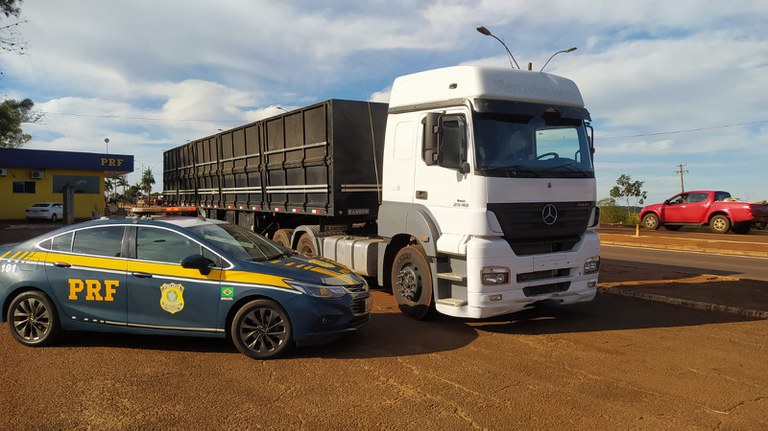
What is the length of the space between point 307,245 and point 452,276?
4.32 metres

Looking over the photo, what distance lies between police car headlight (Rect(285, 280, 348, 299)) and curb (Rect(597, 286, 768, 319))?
18.2 feet

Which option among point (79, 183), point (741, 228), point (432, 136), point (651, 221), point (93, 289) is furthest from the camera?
point (79, 183)

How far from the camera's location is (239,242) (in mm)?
5805

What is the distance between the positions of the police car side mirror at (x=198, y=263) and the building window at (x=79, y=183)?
37578 millimetres

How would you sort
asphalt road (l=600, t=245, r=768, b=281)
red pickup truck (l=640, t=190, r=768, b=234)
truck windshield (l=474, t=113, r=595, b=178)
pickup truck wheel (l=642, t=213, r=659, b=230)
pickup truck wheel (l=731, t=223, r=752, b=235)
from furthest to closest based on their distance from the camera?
1. pickup truck wheel (l=642, t=213, r=659, b=230)
2. pickup truck wheel (l=731, t=223, r=752, b=235)
3. red pickup truck (l=640, t=190, r=768, b=234)
4. asphalt road (l=600, t=245, r=768, b=281)
5. truck windshield (l=474, t=113, r=595, b=178)

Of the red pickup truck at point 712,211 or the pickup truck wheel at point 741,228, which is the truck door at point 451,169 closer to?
the red pickup truck at point 712,211

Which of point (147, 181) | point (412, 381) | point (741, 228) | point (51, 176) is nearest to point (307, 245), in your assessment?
point (412, 381)

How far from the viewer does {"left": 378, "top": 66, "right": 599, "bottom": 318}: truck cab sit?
19.5ft

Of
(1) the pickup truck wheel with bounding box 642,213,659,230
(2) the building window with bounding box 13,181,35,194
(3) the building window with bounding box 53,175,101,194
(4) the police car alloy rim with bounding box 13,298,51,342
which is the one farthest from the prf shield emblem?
(2) the building window with bounding box 13,181,35,194

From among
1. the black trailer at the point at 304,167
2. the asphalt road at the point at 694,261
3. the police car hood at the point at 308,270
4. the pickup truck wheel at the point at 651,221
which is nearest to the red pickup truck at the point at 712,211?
the pickup truck wheel at the point at 651,221

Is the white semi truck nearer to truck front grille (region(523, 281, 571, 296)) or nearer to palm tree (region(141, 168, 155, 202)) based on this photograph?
truck front grille (region(523, 281, 571, 296))

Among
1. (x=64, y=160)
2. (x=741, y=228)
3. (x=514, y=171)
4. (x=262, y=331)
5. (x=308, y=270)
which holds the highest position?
(x=64, y=160)

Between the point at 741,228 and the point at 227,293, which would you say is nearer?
the point at 227,293

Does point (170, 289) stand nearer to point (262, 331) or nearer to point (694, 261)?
point (262, 331)
